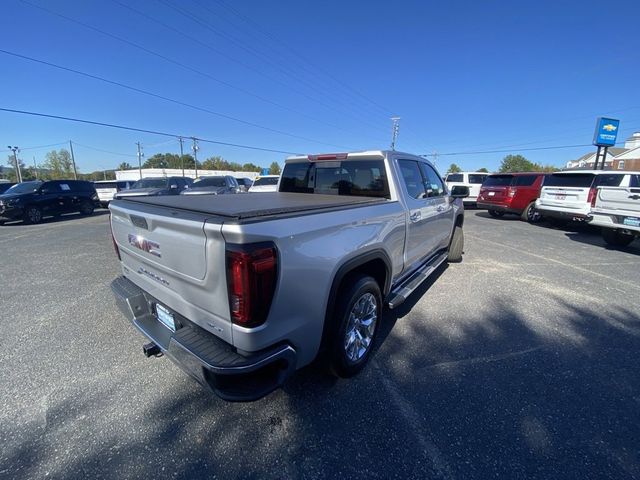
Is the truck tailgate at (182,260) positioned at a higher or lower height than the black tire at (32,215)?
higher

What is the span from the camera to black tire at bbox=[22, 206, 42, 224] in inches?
453

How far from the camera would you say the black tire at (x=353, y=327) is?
7.71ft

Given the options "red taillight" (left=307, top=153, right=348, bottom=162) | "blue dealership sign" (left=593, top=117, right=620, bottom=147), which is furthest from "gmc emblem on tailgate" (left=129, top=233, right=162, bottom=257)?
"blue dealership sign" (left=593, top=117, right=620, bottom=147)

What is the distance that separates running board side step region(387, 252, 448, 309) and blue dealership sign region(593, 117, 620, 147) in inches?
1054

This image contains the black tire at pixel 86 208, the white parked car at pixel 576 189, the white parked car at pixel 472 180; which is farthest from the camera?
the white parked car at pixel 472 180

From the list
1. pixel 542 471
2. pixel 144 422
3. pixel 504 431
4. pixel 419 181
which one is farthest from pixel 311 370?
pixel 419 181

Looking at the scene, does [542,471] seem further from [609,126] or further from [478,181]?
[609,126]

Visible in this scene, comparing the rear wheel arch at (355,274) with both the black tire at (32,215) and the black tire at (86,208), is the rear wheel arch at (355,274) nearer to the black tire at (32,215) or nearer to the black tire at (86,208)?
the black tire at (32,215)

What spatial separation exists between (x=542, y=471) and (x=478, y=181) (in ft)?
58.4

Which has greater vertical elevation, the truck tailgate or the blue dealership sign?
the blue dealership sign

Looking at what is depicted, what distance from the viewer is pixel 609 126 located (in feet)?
73.6

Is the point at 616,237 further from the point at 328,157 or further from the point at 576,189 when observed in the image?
the point at 328,157

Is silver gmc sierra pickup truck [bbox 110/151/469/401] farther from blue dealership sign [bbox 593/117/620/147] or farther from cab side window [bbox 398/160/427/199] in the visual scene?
blue dealership sign [bbox 593/117/620/147]

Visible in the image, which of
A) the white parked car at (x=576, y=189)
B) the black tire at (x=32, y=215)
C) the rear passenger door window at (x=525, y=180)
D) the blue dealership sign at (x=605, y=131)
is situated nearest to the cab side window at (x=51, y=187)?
the black tire at (x=32, y=215)
